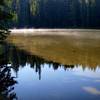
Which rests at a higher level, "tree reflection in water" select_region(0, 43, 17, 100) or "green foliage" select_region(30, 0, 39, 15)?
"green foliage" select_region(30, 0, 39, 15)

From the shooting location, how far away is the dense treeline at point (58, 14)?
12512 cm

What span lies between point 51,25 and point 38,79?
357 feet

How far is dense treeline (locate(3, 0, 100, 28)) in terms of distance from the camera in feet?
411

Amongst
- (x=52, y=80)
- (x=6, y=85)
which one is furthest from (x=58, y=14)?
(x=6, y=85)

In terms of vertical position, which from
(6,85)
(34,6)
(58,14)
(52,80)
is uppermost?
(34,6)

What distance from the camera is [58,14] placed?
130250mm

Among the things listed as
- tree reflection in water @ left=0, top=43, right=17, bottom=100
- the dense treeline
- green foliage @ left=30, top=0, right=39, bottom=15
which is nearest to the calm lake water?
tree reflection in water @ left=0, top=43, right=17, bottom=100

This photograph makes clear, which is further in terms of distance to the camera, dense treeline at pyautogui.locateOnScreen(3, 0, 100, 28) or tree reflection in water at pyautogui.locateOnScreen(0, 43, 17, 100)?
dense treeline at pyautogui.locateOnScreen(3, 0, 100, 28)

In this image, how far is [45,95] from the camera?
14555mm

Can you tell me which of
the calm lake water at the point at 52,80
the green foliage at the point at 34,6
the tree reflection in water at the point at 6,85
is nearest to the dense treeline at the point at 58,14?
the green foliage at the point at 34,6

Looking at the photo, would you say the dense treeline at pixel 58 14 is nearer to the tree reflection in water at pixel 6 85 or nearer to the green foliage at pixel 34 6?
the green foliage at pixel 34 6

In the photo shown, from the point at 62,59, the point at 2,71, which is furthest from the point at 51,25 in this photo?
the point at 2,71

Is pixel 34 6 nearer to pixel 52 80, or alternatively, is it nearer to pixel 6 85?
pixel 52 80

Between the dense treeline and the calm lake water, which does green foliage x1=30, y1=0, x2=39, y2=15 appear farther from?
the calm lake water
